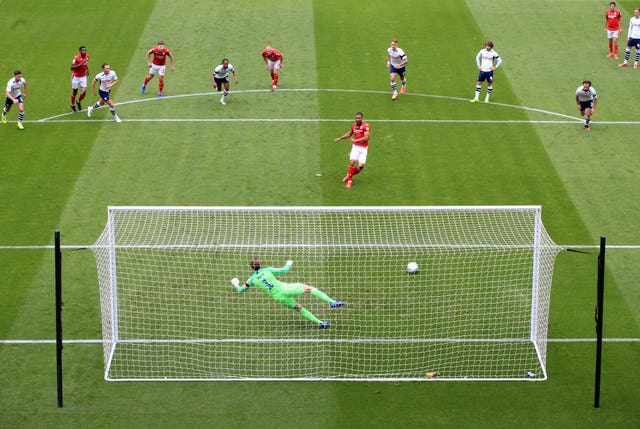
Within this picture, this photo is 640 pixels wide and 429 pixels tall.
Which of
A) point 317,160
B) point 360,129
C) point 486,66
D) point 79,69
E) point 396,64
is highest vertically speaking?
point 396,64

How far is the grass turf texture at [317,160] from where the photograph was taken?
17939 mm

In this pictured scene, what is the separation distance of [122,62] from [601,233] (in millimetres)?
18194

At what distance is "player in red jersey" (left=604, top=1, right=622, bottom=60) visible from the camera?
35719mm

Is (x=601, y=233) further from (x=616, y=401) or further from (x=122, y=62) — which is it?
(x=122, y=62)

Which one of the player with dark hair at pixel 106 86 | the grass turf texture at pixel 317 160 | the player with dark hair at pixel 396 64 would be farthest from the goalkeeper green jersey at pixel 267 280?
the player with dark hair at pixel 396 64

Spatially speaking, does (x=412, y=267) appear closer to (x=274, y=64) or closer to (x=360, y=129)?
(x=360, y=129)

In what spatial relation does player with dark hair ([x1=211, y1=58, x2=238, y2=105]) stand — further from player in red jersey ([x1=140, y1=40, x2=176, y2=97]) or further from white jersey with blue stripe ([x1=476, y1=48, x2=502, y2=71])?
white jersey with blue stripe ([x1=476, y1=48, x2=502, y2=71])

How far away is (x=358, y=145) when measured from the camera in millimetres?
26359

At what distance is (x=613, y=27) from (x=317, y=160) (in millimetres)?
13885

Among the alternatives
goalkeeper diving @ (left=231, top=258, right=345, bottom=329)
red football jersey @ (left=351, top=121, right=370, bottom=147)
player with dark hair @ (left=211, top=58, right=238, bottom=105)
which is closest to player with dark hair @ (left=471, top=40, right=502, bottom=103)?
red football jersey @ (left=351, top=121, right=370, bottom=147)

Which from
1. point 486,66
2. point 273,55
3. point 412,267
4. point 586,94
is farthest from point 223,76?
point 412,267

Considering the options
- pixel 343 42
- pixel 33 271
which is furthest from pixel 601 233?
pixel 343 42

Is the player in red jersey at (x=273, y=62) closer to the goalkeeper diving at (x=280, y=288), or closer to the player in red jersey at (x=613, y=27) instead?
the player in red jersey at (x=613, y=27)

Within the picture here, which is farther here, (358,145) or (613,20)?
(613,20)
